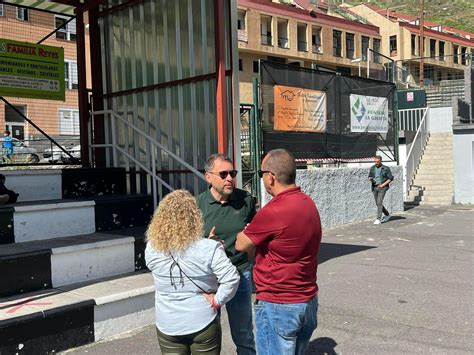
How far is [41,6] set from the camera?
8.30 meters

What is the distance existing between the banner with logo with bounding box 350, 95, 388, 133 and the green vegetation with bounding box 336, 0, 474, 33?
109 m

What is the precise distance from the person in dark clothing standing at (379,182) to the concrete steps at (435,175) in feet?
18.3

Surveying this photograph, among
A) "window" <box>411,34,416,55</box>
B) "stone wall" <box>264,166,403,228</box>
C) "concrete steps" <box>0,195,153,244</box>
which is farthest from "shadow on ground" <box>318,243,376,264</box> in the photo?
"window" <box>411,34,416,55</box>

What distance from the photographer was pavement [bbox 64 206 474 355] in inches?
183

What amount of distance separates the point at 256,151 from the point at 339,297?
5098 mm

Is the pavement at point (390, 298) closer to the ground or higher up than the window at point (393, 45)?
closer to the ground

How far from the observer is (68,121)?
911cm

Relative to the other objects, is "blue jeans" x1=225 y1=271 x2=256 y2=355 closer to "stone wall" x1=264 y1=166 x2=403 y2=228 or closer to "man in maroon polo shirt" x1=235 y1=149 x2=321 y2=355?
"man in maroon polo shirt" x1=235 y1=149 x2=321 y2=355

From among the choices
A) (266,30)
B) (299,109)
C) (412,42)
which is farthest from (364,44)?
(299,109)

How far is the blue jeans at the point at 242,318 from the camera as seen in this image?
3.80 metres

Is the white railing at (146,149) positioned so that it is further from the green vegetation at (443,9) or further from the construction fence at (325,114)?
the green vegetation at (443,9)

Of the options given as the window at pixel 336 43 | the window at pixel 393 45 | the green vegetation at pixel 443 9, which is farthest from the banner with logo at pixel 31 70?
the green vegetation at pixel 443 9

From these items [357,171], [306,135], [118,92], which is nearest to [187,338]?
[118,92]

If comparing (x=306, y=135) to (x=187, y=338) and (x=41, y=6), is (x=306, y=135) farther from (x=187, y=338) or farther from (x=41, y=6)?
(x=187, y=338)
